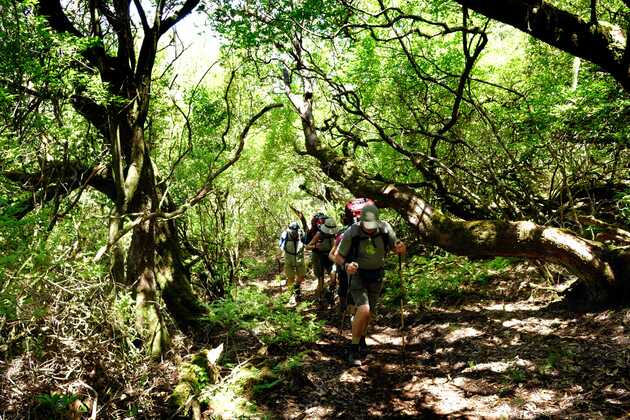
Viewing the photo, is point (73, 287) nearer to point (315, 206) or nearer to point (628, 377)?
point (628, 377)

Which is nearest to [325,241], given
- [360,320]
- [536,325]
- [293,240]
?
[293,240]

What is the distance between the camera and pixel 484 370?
505cm

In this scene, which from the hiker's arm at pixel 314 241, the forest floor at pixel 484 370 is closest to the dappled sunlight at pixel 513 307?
the forest floor at pixel 484 370

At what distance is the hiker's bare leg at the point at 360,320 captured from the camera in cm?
585

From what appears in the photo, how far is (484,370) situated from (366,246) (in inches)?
81.1

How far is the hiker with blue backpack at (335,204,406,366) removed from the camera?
587 centimetres

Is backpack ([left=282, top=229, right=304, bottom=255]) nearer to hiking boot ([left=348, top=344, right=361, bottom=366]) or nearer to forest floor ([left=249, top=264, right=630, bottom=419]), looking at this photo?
forest floor ([left=249, top=264, right=630, bottom=419])

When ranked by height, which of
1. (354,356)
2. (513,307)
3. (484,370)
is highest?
(513,307)

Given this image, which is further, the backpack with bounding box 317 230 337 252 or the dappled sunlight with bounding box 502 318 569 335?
the backpack with bounding box 317 230 337 252

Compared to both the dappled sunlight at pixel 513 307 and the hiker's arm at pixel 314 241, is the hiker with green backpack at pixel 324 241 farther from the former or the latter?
the dappled sunlight at pixel 513 307

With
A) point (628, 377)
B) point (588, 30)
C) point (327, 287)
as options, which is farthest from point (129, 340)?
point (327, 287)

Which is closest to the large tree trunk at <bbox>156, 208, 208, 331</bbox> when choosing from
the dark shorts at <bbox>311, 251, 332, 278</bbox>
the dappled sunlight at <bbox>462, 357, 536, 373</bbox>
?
the dark shorts at <bbox>311, 251, 332, 278</bbox>

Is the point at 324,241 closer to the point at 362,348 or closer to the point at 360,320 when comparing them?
the point at 362,348

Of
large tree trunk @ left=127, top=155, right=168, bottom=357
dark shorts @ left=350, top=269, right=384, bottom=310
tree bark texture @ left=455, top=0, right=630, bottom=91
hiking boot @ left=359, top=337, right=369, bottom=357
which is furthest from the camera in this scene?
hiking boot @ left=359, top=337, right=369, bottom=357
